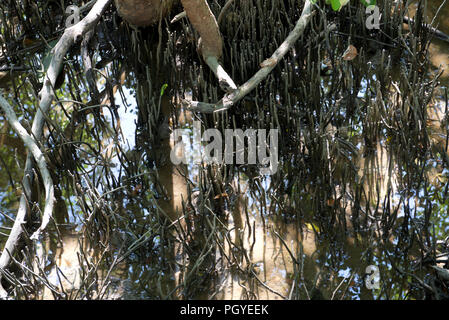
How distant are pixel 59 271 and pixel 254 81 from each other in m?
1.56

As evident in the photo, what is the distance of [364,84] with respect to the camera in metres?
3.98

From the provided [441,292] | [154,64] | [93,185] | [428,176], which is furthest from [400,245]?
[154,64]

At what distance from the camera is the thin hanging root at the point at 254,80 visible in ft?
11.4

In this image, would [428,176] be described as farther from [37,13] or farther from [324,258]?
[37,13]

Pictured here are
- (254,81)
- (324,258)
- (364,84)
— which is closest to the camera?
(324,258)

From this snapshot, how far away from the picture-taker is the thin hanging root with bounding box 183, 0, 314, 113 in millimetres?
3467

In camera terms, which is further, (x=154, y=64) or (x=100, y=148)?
(x=154, y=64)

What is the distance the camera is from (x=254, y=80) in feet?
11.7
